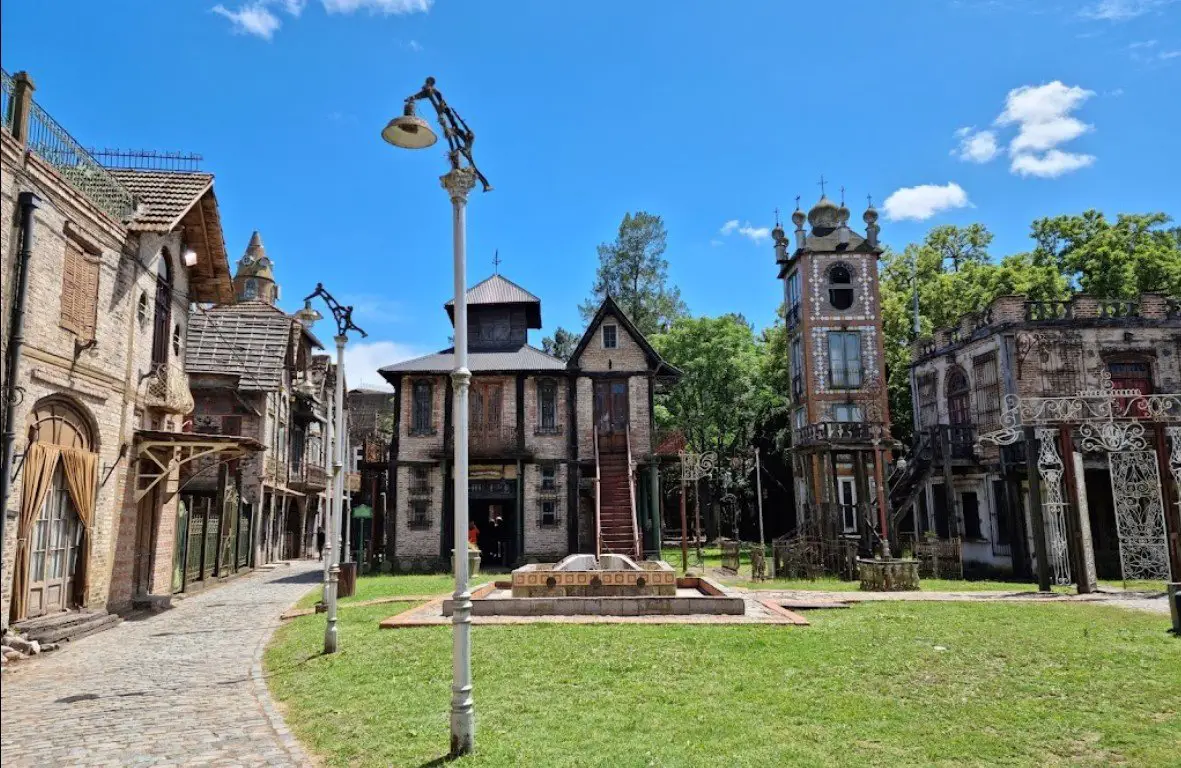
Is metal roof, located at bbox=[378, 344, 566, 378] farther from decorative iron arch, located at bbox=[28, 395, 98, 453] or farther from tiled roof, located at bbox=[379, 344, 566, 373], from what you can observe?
decorative iron arch, located at bbox=[28, 395, 98, 453]

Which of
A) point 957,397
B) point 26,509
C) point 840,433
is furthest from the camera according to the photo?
point 957,397

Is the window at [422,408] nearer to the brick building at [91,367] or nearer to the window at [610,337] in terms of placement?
the window at [610,337]

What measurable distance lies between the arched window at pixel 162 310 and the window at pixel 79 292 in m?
3.55

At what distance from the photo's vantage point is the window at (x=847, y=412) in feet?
107

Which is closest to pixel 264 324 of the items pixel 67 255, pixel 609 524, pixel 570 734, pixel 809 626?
pixel 609 524

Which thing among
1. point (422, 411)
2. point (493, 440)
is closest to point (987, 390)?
point (493, 440)

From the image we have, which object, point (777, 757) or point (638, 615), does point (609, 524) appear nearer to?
point (638, 615)

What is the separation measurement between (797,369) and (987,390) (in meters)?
8.05

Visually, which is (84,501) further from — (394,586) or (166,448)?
(394,586)

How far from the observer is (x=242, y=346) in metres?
33.7

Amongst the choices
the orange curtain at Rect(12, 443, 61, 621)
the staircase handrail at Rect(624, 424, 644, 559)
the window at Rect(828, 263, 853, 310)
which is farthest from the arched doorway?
the window at Rect(828, 263, 853, 310)

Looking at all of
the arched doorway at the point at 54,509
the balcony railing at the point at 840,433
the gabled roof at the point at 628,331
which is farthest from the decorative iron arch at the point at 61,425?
the balcony railing at the point at 840,433

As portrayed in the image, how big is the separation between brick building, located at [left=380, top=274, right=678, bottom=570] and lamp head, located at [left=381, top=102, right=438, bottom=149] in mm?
20648

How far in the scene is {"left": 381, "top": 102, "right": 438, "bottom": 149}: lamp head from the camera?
25.3 ft
